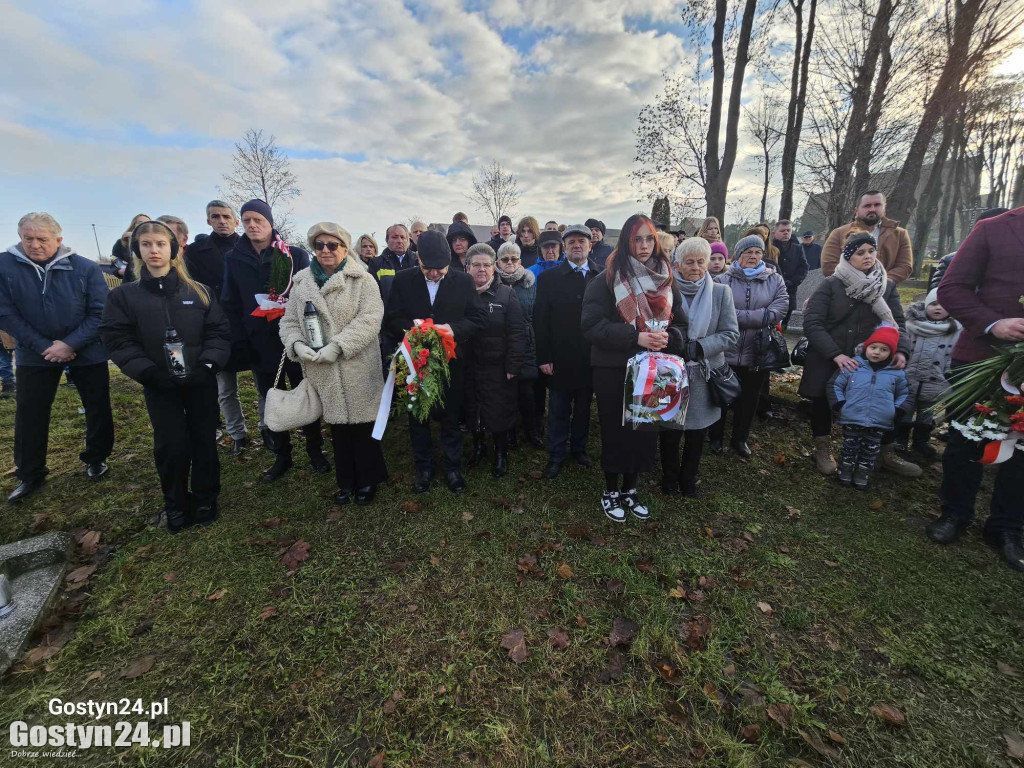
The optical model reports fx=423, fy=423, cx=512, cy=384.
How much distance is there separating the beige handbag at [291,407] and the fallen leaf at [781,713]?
3694mm

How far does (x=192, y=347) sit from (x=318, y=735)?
2993mm

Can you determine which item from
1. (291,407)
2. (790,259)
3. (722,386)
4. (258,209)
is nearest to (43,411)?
(291,407)

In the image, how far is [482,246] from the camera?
4523 millimetres

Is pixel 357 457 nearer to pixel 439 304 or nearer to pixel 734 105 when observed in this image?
pixel 439 304

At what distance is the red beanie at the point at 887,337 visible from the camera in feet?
13.1

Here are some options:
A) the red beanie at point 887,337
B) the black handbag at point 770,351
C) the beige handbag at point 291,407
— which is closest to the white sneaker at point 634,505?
the black handbag at point 770,351

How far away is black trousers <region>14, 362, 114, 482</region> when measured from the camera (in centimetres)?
407

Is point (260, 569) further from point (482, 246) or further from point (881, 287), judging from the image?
point (881, 287)

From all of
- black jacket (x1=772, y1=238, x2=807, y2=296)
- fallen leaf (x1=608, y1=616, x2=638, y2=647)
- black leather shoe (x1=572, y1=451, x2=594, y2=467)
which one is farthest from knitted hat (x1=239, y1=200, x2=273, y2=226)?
black jacket (x1=772, y1=238, x2=807, y2=296)

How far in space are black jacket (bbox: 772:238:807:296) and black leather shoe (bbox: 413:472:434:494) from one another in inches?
300

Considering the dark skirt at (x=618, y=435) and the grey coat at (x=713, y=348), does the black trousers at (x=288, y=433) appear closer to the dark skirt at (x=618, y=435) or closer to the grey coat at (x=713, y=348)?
the dark skirt at (x=618, y=435)

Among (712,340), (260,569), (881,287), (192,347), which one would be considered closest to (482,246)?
(712,340)

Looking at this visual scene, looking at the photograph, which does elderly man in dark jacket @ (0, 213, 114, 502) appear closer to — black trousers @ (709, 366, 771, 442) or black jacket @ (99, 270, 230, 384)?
black jacket @ (99, 270, 230, 384)

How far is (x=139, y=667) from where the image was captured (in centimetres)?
248
